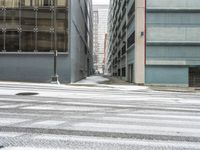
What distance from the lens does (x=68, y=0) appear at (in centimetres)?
3212

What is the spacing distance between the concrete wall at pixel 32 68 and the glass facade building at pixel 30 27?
0.72 meters

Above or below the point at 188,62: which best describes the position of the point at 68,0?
above

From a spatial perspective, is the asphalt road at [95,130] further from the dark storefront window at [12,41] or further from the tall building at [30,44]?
the dark storefront window at [12,41]

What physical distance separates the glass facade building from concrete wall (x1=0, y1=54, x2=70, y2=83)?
28.2 inches

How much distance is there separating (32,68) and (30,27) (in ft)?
13.1

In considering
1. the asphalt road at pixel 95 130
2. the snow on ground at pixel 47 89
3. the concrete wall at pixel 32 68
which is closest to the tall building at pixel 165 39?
the concrete wall at pixel 32 68

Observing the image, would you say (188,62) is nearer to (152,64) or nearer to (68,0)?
(152,64)

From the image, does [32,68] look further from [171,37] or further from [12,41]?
[171,37]

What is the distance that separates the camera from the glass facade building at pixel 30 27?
31.4m

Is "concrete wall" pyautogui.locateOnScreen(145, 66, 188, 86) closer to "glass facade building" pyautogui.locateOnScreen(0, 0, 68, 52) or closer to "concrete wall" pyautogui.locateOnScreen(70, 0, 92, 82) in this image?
"concrete wall" pyautogui.locateOnScreen(70, 0, 92, 82)

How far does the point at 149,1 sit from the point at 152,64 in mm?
7186

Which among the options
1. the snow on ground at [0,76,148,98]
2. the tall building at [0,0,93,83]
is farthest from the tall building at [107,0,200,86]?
the snow on ground at [0,76,148,98]

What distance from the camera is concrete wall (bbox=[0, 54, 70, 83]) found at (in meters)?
31.4

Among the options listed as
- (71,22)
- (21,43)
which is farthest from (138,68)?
(21,43)
